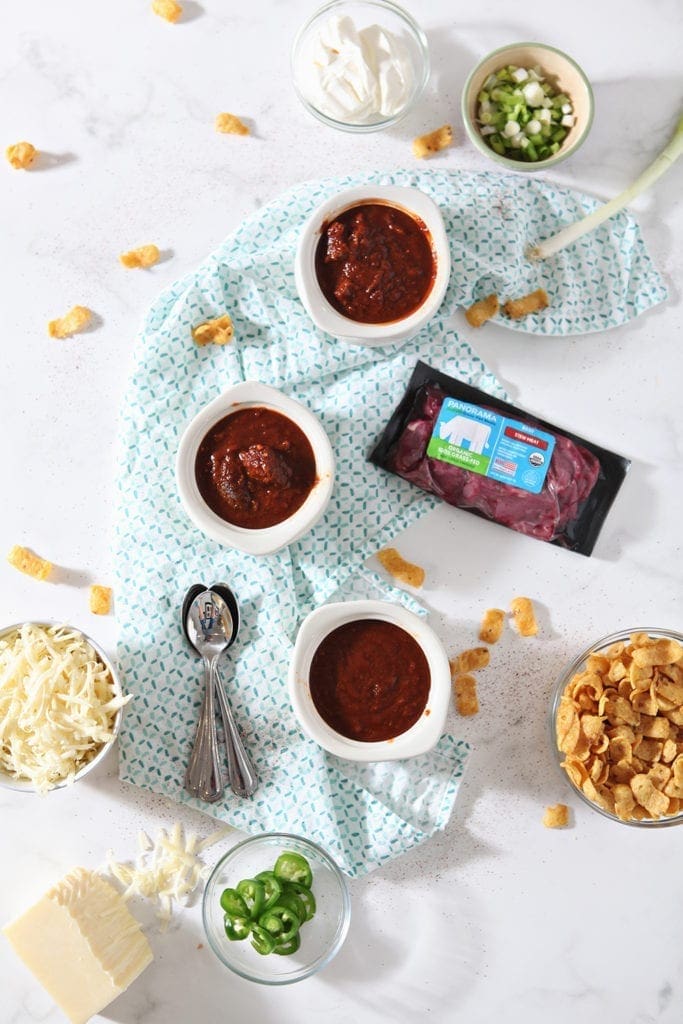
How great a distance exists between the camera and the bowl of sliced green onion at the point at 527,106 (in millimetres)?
2680

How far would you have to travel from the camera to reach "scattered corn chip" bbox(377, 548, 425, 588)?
9.10 feet

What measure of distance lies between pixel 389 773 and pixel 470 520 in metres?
0.75

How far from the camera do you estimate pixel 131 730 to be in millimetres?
2707

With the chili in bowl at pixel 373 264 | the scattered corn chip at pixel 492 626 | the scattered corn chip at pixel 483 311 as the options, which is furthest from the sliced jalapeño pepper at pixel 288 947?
the scattered corn chip at pixel 483 311

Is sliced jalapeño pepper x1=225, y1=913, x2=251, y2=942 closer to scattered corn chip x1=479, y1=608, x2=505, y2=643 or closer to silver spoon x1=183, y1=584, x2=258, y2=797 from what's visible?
silver spoon x1=183, y1=584, x2=258, y2=797

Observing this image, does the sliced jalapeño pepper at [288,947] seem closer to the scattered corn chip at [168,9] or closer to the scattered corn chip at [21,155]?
the scattered corn chip at [21,155]

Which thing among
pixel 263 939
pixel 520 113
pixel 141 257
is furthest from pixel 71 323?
pixel 263 939

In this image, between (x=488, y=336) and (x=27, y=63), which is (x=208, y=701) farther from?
(x=27, y=63)

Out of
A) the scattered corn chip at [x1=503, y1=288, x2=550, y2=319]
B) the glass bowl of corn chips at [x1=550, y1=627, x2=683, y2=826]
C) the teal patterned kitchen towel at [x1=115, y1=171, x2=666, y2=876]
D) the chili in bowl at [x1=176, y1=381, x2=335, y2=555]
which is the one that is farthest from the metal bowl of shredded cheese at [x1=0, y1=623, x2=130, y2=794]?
the scattered corn chip at [x1=503, y1=288, x2=550, y2=319]

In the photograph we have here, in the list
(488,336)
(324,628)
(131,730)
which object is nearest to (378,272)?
(488,336)

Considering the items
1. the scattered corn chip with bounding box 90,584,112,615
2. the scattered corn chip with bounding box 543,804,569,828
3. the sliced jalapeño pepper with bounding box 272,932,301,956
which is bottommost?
the sliced jalapeño pepper with bounding box 272,932,301,956

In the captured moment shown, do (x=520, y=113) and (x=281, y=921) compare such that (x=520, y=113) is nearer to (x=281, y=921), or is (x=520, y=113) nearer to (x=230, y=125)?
(x=230, y=125)

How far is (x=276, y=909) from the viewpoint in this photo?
8.43ft

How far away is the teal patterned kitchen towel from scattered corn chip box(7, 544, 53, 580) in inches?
8.7
